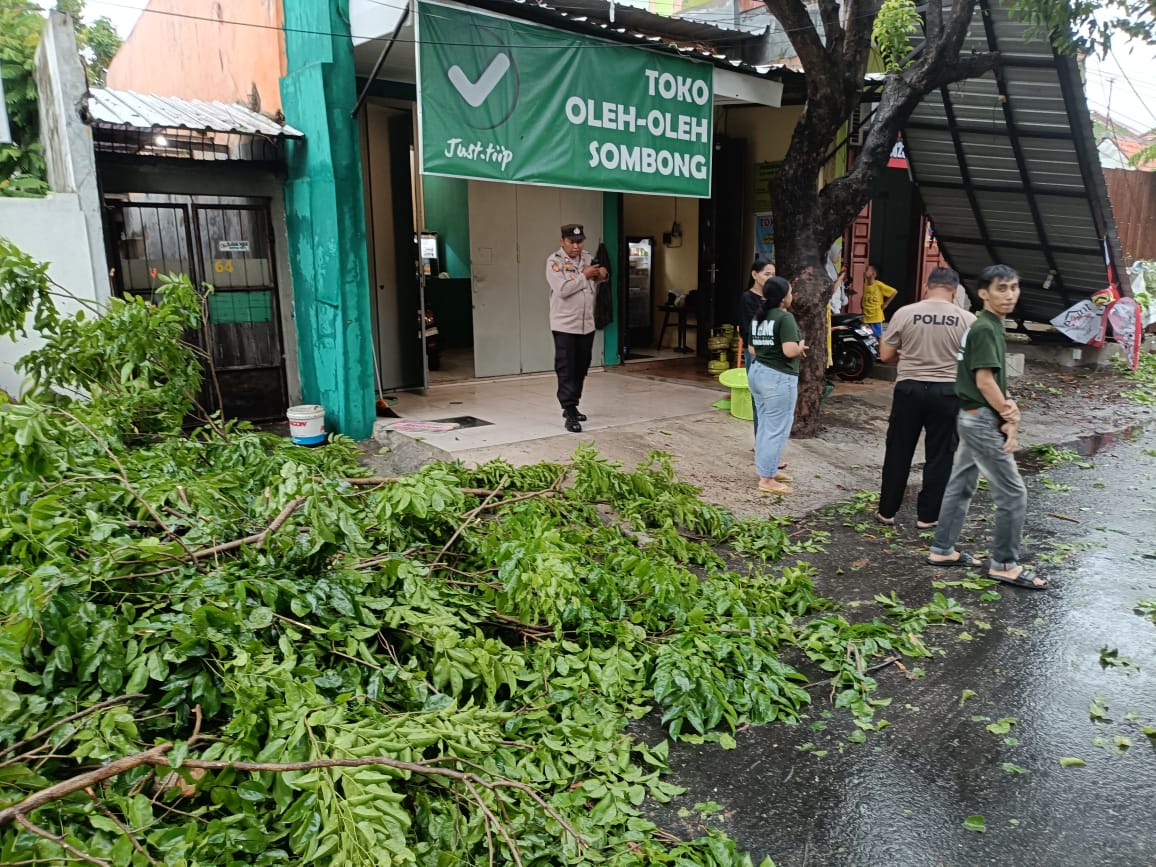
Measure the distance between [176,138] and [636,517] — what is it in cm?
504

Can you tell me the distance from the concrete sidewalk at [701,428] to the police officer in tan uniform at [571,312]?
344 millimetres

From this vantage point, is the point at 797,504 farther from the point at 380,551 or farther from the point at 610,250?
the point at 610,250

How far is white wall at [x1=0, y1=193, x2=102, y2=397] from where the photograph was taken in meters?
6.25

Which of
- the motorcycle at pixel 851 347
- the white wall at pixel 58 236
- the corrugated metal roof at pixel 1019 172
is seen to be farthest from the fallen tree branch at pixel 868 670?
the corrugated metal roof at pixel 1019 172

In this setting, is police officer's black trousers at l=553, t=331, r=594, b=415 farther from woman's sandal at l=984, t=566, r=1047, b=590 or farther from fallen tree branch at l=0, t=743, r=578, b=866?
fallen tree branch at l=0, t=743, r=578, b=866

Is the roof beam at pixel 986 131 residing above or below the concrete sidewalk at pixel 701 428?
above

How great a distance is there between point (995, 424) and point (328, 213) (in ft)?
18.5

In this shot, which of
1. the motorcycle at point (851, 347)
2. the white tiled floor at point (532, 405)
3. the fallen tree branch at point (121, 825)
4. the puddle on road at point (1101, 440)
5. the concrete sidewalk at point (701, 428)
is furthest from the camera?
the motorcycle at point (851, 347)

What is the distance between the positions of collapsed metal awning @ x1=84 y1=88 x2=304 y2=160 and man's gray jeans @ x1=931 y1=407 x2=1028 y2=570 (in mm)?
6121

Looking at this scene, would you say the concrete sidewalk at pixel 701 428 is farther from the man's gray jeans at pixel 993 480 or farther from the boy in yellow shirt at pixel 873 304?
the man's gray jeans at pixel 993 480

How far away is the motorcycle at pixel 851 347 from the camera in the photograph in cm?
1086

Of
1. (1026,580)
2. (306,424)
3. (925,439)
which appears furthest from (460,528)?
(306,424)

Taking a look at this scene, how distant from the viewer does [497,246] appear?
1052 cm

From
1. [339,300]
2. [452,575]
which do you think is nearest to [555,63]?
[339,300]
